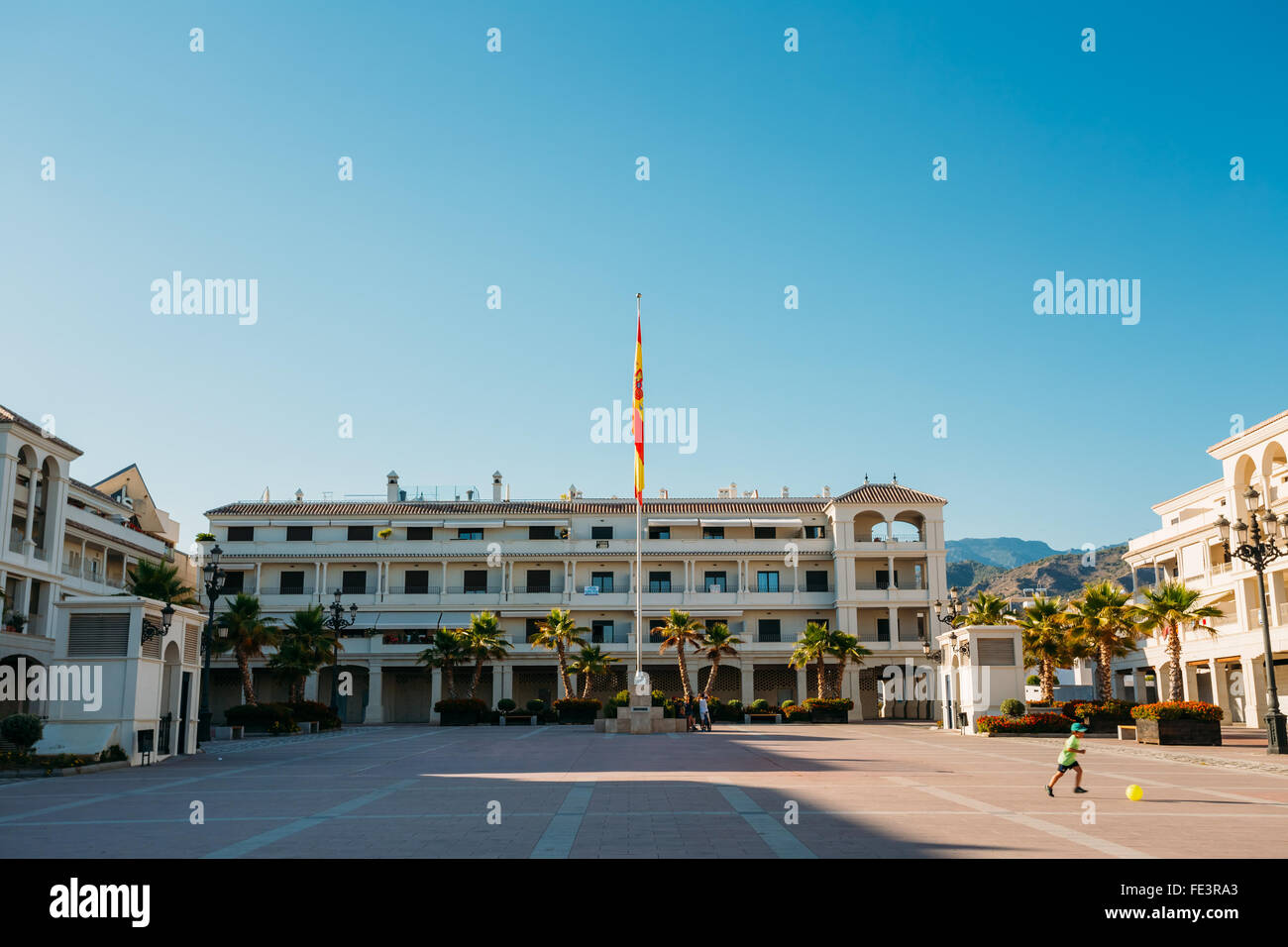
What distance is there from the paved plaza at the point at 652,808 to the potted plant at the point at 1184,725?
17.0 ft

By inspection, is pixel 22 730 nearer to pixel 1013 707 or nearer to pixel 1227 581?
pixel 1013 707

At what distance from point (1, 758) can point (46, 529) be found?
24054 millimetres

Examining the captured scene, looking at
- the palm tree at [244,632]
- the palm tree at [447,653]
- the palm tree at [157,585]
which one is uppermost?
the palm tree at [157,585]

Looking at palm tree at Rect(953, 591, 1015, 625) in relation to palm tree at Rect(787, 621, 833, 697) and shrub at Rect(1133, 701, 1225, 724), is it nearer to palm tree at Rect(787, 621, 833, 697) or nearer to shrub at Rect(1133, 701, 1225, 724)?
palm tree at Rect(787, 621, 833, 697)

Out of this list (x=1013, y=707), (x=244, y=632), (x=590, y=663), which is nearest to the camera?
(x=1013, y=707)

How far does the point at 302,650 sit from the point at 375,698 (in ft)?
46.1

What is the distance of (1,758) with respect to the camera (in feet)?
69.5

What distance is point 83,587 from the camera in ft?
152

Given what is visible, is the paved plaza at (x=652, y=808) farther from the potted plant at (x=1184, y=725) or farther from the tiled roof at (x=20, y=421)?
the tiled roof at (x=20, y=421)

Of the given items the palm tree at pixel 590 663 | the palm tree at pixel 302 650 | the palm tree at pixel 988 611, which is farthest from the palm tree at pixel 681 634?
the palm tree at pixel 302 650

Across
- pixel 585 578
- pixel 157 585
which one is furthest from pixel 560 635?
pixel 157 585

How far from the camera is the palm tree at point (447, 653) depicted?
57.1 meters
